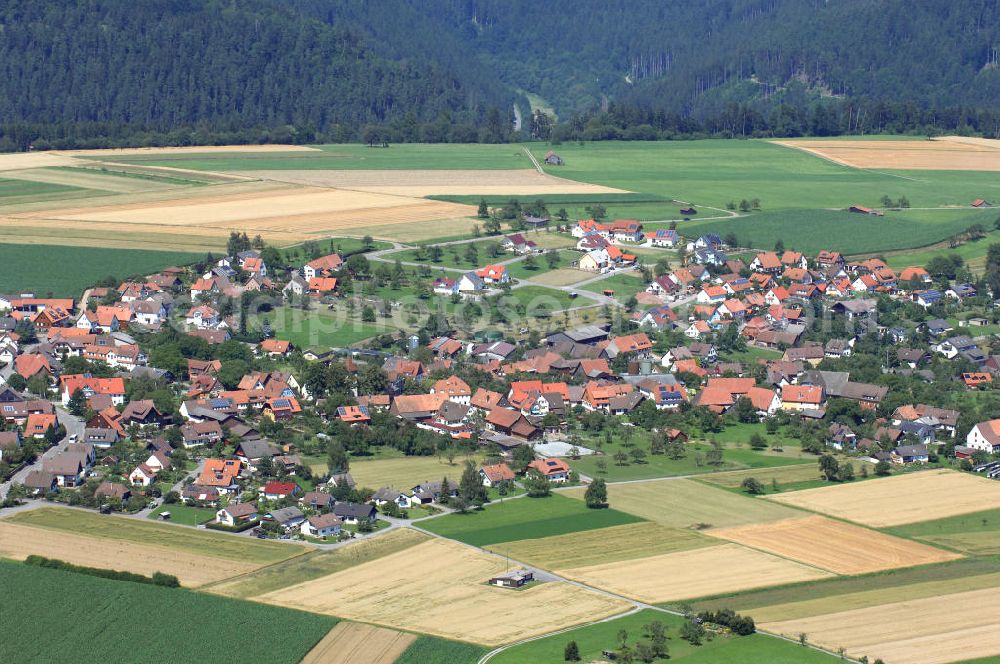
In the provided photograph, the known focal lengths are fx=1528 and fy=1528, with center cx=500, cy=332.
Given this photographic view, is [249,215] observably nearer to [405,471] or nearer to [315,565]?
[405,471]

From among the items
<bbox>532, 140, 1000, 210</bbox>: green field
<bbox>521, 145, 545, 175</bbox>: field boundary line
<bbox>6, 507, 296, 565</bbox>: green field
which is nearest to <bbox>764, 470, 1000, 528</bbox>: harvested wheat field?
<bbox>6, 507, 296, 565</bbox>: green field

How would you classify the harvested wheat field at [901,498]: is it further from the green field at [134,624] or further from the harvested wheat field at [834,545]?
the green field at [134,624]

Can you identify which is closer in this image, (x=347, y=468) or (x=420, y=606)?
(x=420, y=606)

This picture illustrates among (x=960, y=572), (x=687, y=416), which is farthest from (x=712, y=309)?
(x=960, y=572)

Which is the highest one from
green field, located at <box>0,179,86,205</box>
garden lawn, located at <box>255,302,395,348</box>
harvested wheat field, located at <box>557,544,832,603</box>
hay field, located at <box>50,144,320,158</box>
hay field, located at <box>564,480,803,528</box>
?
hay field, located at <box>50,144,320,158</box>

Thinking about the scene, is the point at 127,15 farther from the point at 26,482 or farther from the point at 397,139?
the point at 26,482

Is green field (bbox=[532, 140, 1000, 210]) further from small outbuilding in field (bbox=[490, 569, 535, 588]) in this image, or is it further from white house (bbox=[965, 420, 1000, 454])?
small outbuilding in field (bbox=[490, 569, 535, 588])

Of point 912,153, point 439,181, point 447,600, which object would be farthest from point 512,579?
point 912,153
